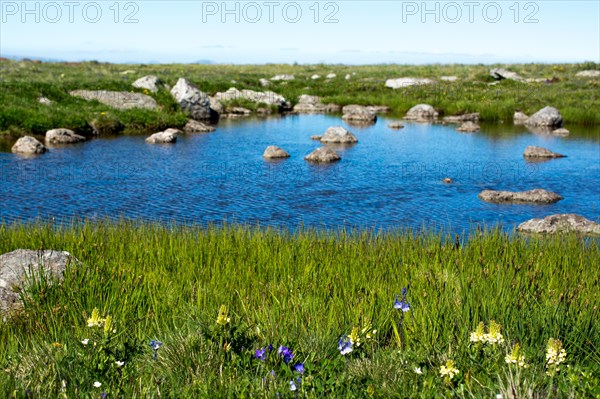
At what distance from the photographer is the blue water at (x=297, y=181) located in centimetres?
1880

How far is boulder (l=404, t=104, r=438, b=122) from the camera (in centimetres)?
4828

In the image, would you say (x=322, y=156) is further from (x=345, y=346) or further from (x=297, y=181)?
(x=345, y=346)

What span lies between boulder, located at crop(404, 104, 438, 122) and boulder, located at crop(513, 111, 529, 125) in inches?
220

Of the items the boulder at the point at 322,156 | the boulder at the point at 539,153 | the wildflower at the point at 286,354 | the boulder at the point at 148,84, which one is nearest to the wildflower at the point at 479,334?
the wildflower at the point at 286,354

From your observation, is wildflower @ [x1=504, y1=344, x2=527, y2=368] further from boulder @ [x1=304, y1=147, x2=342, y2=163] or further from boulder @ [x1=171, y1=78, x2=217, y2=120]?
boulder @ [x1=171, y1=78, x2=217, y2=120]

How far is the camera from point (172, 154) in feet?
98.1

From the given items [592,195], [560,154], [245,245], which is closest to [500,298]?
[245,245]

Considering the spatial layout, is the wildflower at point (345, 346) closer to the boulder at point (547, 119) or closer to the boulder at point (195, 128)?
the boulder at point (195, 128)

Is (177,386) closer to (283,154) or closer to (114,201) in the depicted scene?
(114,201)

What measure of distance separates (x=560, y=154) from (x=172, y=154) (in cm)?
1748

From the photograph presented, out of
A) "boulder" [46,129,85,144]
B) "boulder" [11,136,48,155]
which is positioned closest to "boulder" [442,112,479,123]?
"boulder" [46,129,85,144]

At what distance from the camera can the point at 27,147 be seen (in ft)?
93.5

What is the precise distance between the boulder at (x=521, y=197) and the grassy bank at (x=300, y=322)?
9796 mm

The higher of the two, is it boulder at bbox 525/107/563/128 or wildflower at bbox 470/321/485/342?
boulder at bbox 525/107/563/128
